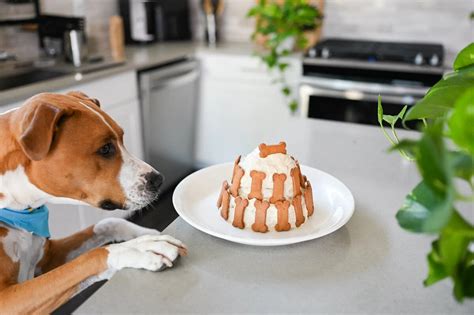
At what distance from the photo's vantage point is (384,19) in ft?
11.1

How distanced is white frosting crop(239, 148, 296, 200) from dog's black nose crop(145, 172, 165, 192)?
0.28m

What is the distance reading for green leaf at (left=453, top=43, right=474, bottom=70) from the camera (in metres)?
0.76

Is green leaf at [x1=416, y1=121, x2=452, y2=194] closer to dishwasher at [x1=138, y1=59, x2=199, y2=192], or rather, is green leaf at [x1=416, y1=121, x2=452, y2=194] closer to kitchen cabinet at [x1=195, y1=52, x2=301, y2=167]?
dishwasher at [x1=138, y1=59, x2=199, y2=192]

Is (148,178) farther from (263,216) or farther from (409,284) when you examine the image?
(409,284)

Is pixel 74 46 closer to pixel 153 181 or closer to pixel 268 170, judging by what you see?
pixel 153 181

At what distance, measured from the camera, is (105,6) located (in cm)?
344

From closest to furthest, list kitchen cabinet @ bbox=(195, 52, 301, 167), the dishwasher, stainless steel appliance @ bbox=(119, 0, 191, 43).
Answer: the dishwasher → kitchen cabinet @ bbox=(195, 52, 301, 167) → stainless steel appliance @ bbox=(119, 0, 191, 43)

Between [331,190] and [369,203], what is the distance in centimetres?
11

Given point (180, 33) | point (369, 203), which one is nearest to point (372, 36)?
point (180, 33)

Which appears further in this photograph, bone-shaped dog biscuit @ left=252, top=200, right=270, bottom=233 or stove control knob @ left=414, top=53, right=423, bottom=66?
stove control knob @ left=414, top=53, right=423, bottom=66

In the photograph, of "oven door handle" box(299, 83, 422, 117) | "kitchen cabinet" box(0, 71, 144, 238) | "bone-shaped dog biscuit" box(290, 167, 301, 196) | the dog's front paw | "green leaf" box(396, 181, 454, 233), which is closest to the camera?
"green leaf" box(396, 181, 454, 233)

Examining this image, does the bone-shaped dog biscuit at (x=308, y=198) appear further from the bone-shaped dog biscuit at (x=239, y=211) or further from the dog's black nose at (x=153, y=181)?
the dog's black nose at (x=153, y=181)

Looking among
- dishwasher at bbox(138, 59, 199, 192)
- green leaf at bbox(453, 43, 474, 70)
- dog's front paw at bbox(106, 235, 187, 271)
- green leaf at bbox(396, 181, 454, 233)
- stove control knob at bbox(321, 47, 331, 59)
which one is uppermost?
green leaf at bbox(453, 43, 474, 70)

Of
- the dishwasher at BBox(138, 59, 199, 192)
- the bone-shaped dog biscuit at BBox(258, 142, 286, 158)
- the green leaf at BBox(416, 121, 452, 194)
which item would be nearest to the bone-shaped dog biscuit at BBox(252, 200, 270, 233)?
the bone-shaped dog biscuit at BBox(258, 142, 286, 158)
